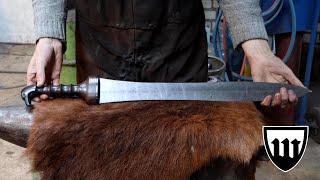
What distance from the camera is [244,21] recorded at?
132cm

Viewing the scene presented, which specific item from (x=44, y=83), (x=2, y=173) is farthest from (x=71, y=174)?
(x=2, y=173)

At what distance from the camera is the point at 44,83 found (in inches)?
46.1

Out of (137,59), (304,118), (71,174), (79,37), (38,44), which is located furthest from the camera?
(304,118)

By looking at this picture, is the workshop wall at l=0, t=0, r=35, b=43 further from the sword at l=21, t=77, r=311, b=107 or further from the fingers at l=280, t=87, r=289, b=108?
the fingers at l=280, t=87, r=289, b=108

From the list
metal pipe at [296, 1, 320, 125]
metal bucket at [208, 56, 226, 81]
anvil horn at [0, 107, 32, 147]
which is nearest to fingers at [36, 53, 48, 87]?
anvil horn at [0, 107, 32, 147]

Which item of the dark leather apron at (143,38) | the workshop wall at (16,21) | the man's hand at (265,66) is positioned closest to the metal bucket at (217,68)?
the dark leather apron at (143,38)

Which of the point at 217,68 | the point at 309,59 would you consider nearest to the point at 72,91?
the point at 217,68

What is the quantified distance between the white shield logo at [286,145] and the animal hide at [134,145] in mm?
77

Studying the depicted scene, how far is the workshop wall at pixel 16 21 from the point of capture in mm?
4895

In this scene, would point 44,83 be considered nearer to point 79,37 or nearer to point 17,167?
point 79,37

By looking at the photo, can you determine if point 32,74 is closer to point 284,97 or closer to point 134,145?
point 134,145

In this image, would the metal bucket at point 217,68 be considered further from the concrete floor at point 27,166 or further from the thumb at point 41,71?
the thumb at point 41,71

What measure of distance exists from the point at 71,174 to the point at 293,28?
7.02ft

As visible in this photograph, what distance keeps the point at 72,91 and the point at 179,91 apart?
27cm
